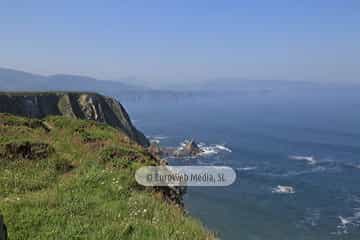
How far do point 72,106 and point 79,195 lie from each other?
66.2 meters

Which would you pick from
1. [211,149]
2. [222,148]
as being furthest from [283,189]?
[222,148]

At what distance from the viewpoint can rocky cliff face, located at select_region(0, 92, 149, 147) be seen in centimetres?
6400

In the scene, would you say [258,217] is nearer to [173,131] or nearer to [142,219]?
[142,219]

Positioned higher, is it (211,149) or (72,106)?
(72,106)

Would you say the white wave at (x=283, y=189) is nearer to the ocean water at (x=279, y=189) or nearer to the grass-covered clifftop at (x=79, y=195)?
the ocean water at (x=279, y=189)

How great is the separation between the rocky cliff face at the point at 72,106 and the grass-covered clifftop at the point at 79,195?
51.3 m

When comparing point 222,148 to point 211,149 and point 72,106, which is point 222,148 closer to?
point 211,149

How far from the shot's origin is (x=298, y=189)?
55125 mm

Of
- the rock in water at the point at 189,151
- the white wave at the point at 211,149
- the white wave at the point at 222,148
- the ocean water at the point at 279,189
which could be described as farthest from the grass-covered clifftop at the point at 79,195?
the white wave at the point at 222,148

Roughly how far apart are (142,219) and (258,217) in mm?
39077

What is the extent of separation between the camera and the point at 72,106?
72.7 metres

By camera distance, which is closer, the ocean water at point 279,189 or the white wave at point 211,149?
the ocean water at point 279,189

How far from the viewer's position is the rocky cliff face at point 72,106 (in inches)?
2520

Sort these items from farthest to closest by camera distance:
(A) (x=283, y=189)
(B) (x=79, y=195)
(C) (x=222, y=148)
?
(C) (x=222, y=148)
(A) (x=283, y=189)
(B) (x=79, y=195)
